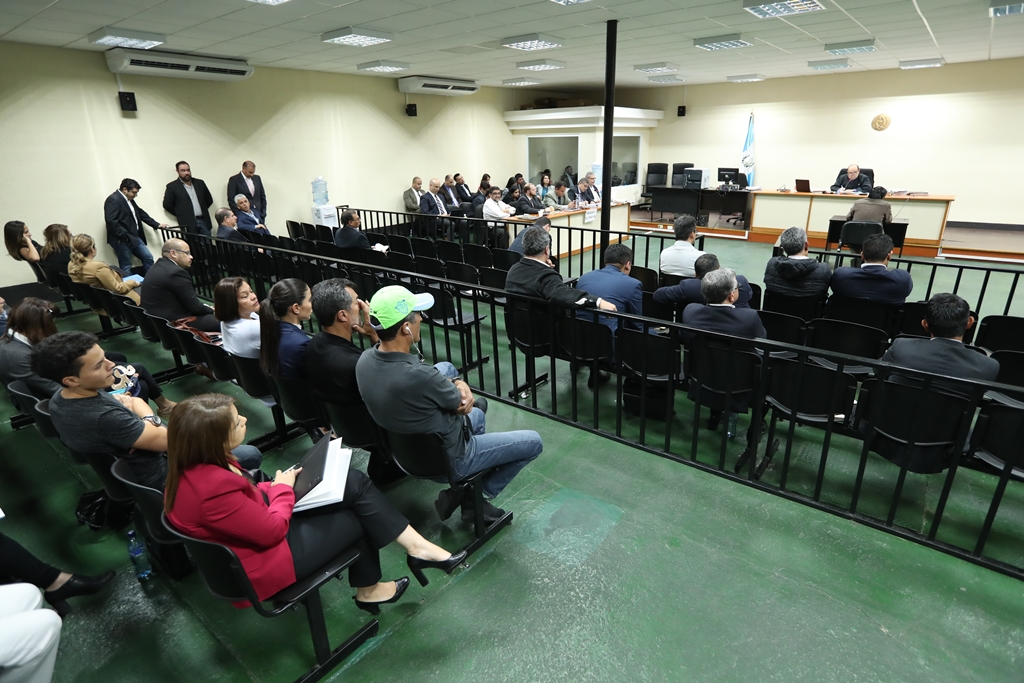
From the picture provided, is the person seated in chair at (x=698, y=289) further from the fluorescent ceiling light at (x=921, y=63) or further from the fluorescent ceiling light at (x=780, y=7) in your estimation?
the fluorescent ceiling light at (x=921, y=63)

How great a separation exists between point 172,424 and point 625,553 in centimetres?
189

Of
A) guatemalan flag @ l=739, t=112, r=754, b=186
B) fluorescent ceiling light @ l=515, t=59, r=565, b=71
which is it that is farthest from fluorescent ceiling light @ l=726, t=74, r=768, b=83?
fluorescent ceiling light @ l=515, t=59, r=565, b=71

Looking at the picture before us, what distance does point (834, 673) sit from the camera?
186 cm

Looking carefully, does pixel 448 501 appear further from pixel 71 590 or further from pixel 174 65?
pixel 174 65

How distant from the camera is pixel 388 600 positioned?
2094mm

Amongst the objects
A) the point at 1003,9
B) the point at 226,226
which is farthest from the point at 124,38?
the point at 1003,9

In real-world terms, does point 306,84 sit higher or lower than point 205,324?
higher

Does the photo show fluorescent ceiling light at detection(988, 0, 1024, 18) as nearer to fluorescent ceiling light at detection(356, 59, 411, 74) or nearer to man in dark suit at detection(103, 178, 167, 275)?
fluorescent ceiling light at detection(356, 59, 411, 74)

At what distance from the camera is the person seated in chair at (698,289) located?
3.76m

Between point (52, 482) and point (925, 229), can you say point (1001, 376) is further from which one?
point (925, 229)

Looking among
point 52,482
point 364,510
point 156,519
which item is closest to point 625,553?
point 364,510

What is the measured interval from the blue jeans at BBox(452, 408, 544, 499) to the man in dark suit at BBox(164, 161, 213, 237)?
730 centimetres

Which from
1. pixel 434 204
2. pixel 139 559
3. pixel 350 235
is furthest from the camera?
pixel 434 204

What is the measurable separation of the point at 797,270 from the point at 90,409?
4.44 m
